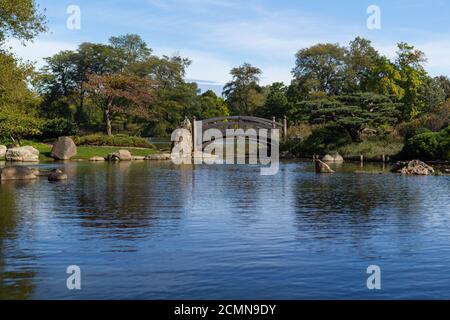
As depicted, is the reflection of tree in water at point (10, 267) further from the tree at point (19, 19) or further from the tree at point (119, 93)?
the tree at point (119, 93)

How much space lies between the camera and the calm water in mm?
11211

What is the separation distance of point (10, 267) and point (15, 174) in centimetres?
2070

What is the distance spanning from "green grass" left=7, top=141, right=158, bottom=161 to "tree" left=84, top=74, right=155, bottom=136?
11.2 meters

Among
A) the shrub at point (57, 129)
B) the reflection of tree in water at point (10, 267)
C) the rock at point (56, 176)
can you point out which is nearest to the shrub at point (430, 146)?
the rock at point (56, 176)

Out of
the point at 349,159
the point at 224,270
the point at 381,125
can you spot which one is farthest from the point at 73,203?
the point at 381,125

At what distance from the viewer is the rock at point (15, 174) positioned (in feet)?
104

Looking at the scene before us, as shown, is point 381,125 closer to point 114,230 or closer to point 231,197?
point 231,197

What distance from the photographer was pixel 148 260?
13227 mm

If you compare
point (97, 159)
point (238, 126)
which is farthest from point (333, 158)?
point (97, 159)

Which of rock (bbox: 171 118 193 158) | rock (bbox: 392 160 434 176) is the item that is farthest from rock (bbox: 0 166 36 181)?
rock (bbox: 171 118 193 158)

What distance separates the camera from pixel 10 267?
12.5 meters

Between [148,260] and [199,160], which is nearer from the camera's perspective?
[148,260]

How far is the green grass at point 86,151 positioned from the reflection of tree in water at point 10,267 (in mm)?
30747
